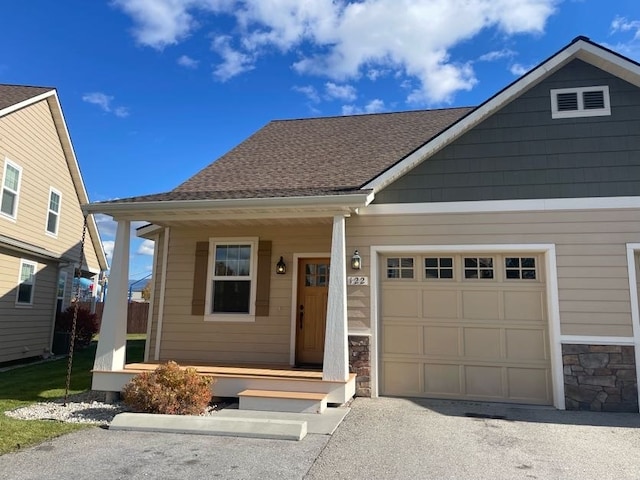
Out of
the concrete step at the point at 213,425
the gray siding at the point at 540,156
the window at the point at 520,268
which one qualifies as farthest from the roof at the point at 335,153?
the concrete step at the point at 213,425

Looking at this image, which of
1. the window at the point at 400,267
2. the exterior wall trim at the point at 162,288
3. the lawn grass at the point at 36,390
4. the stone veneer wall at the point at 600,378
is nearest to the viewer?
the lawn grass at the point at 36,390

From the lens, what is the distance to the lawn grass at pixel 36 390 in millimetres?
4930

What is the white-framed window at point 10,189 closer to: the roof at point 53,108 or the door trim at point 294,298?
the roof at point 53,108

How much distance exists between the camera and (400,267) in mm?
7461

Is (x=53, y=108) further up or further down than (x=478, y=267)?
further up

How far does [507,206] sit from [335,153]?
406 cm

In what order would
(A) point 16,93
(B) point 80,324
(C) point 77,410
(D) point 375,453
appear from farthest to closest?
1. (B) point 80,324
2. (A) point 16,93
3. (C) point 77,410
4. (D) point 375,453

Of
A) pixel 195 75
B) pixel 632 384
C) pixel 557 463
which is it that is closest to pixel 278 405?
pixel 557 463

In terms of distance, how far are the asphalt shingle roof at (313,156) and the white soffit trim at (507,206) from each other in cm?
63

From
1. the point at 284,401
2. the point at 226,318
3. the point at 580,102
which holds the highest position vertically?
the point at 580,102

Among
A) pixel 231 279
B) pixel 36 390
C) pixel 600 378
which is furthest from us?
pixel 231 279

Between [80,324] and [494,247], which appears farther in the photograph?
[80,324]

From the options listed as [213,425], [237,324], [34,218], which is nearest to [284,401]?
[213,425]

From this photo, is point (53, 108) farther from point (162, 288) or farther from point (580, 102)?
point (580, 102)
